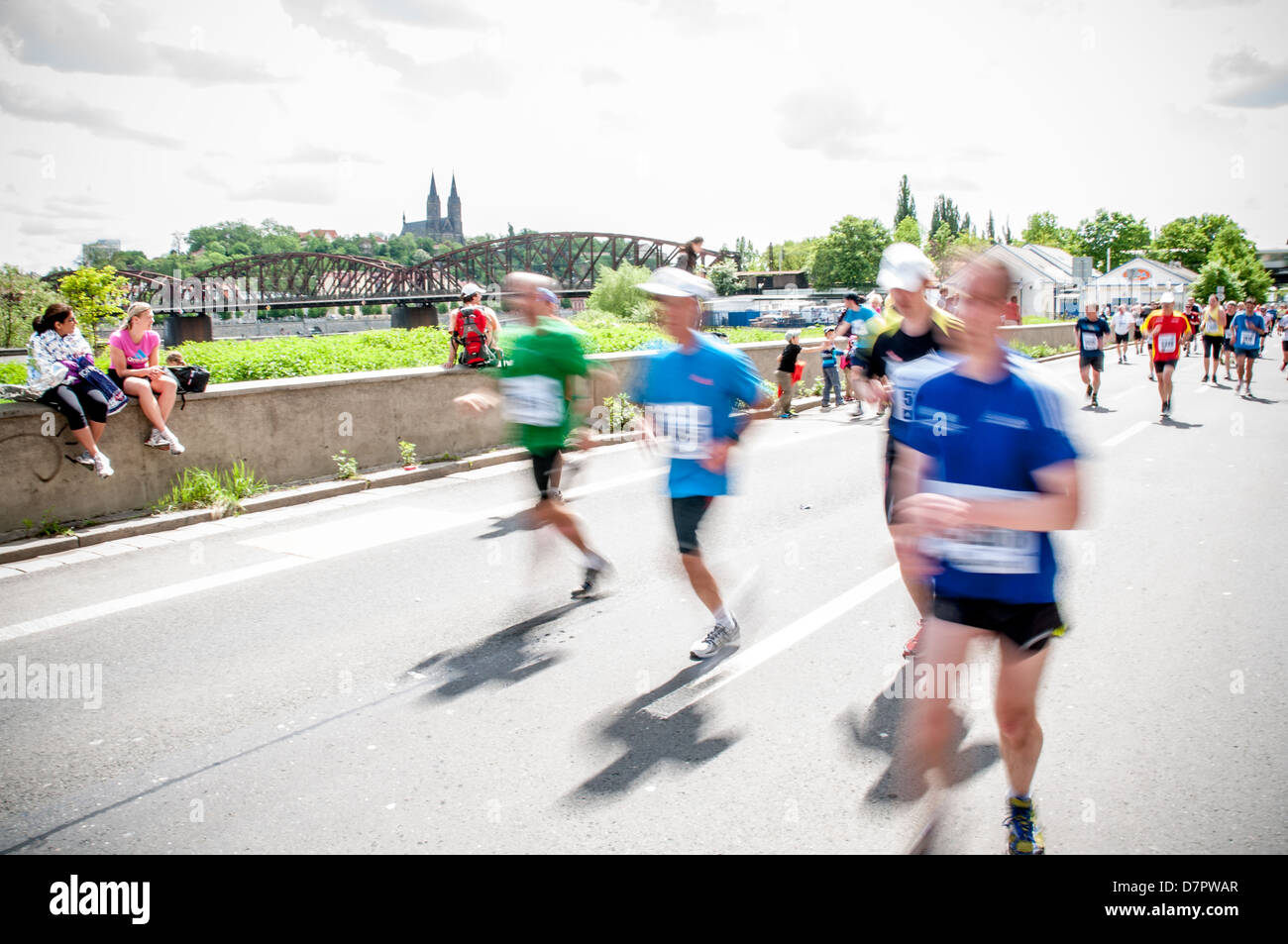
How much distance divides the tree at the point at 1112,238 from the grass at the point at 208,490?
488 ft

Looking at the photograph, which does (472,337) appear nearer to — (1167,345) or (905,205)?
(1167,345)

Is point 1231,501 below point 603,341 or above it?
below

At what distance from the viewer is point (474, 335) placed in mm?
10836

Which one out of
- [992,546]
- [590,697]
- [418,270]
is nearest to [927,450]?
[992,546]

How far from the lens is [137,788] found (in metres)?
3.70

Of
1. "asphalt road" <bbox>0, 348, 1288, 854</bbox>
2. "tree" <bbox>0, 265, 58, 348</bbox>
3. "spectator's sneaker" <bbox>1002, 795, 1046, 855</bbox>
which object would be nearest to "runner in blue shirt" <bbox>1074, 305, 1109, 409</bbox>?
"asphalt road" <bbox>0, 348, 1288, 854</bbox>

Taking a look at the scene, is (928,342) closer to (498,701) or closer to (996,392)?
(996,392)

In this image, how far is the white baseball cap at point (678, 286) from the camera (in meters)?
4.61

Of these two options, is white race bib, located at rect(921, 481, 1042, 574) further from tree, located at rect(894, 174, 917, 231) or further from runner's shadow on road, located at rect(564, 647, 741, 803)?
tree, located at rect(894, 174, 917, 231)

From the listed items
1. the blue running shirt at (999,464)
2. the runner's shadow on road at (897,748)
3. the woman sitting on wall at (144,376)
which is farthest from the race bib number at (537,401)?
the woman sitting on wall at (144,376)
